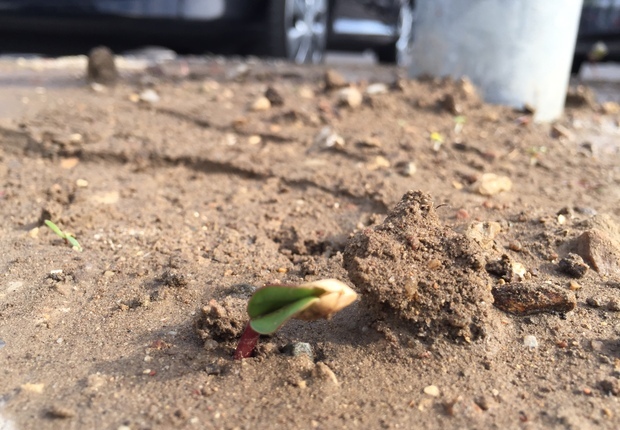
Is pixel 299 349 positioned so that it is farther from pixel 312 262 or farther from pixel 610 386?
pixel 610 386

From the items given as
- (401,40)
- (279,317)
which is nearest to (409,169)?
(279,317)

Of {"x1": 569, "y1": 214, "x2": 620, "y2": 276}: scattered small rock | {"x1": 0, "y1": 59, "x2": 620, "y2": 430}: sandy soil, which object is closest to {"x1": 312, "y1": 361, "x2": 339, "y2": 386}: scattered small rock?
{"x1": 0, "y1": 59, "x2": 620, "y2": 430}: sandy soil

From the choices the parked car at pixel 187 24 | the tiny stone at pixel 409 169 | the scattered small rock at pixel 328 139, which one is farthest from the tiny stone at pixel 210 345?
the parked car at pixel 187 24

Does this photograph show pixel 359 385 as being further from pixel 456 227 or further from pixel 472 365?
pixel 456 227

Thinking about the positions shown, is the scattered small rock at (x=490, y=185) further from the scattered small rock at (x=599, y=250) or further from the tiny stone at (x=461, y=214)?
the scattered small rock at (x=599, y=250)

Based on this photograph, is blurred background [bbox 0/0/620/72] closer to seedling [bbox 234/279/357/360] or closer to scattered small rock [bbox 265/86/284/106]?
scattered small rock [bbox 265/86/284/106]

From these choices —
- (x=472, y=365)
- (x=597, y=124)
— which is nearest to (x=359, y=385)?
(x=472, y=365)

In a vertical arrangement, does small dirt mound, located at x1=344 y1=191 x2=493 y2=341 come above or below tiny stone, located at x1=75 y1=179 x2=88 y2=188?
above
